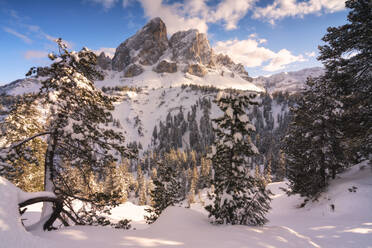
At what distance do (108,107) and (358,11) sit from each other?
14.2 meters

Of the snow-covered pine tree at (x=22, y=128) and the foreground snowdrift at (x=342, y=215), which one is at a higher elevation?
the snow-covered pine tree at (x=22, y=128)

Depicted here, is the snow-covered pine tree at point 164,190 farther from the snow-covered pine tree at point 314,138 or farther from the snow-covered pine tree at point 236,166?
the snow-covered pine tree at point 314,138

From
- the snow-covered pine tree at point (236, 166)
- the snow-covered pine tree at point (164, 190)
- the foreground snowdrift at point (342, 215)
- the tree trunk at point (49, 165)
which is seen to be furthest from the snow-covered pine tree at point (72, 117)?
the snow-covered pine tree at point (164, 190)

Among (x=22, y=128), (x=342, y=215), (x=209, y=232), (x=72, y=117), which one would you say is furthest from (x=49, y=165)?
(x=342, y=215)

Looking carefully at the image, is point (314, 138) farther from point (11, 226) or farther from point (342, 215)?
point (11, 226)

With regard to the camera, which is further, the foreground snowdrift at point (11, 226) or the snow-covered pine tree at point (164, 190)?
the snow-covered pine tree at point (164, 190)

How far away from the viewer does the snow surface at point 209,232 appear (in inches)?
122

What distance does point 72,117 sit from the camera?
652 centimetres

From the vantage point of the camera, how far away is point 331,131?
41.5ft

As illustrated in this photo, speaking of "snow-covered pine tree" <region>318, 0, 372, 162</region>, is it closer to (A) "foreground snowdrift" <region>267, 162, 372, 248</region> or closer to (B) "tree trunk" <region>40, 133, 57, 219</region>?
(A) "foreground snowdrift" <region>267, 162, 372, 248</region>

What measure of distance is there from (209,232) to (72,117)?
6.54m

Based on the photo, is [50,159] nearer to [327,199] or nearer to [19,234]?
[19,234]

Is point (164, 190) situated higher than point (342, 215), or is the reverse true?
point (342, 215)

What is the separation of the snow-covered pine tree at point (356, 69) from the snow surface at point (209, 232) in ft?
12.4
